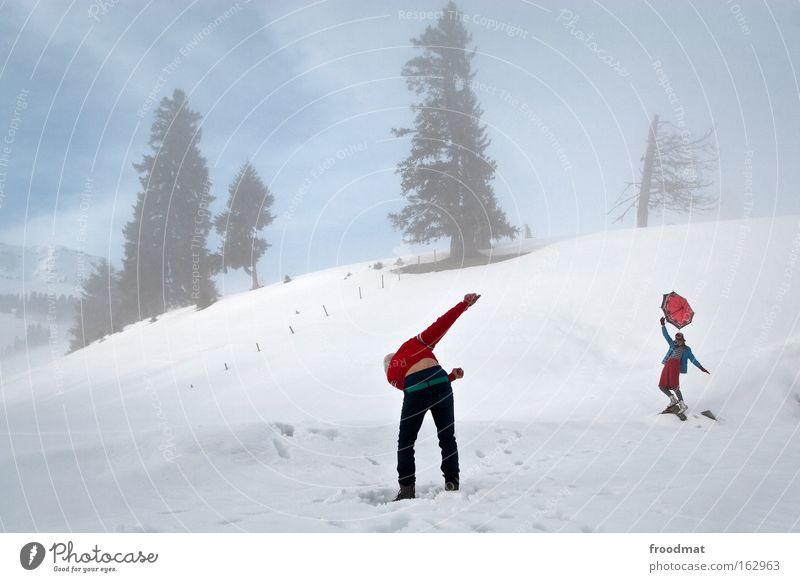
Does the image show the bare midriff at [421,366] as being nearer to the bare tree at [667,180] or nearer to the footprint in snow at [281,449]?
the footprint in snow at [281,449]

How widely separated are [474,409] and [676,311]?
649 centimetres

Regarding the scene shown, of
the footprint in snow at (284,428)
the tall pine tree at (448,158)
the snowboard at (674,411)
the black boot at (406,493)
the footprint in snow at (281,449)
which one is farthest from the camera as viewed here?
the tall pine tree at (448,158)

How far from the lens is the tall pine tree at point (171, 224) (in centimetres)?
3058

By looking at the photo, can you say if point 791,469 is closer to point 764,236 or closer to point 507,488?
point 507,488

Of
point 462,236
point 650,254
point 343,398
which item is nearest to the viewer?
point 343,398

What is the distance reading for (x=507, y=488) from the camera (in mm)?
4859

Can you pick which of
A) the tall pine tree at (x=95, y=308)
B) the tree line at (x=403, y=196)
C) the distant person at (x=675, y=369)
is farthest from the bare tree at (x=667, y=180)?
the tall pine tree at (x=95, y=308)

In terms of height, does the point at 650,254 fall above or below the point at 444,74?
below

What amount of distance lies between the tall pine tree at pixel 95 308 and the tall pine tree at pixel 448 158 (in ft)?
85.2

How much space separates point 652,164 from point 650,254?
34.0 feet

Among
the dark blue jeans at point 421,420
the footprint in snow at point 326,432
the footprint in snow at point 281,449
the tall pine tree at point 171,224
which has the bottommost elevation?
the footprint in snow at point 326,432

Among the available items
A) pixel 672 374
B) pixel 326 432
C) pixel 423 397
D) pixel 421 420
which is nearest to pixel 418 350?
pixel 423 397

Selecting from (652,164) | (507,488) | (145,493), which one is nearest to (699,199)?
(652,164)

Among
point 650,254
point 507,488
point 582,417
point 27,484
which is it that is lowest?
point 582,417
